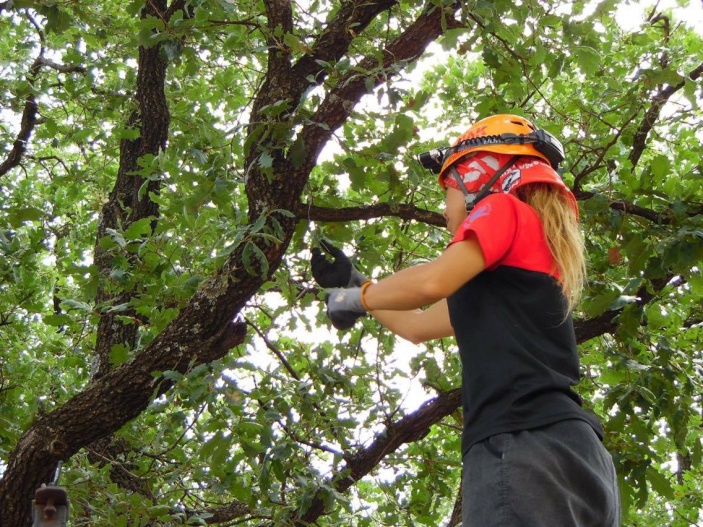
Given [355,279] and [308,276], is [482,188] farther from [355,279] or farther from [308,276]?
[308,276]

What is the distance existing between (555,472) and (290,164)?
7.19 ft

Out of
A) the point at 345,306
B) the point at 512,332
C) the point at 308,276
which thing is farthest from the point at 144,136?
the point at 512,332

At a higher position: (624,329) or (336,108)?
(336,108)

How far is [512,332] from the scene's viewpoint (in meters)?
2.07

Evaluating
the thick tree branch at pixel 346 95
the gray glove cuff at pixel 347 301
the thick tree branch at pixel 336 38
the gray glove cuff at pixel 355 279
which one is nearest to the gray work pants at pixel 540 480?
the gray glove cuff at pixel 347 301

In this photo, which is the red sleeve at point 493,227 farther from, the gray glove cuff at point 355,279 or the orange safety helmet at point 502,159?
the gray glove cuff at point 355,279

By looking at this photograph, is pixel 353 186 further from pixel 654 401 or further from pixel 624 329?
pixel 654 401

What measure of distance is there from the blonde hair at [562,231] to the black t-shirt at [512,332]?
29 mm

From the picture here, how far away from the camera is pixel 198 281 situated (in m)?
3.89

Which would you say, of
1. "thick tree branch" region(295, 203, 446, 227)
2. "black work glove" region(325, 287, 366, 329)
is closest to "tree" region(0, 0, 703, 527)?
"thick tree branch" region(295, 203, 446, 227)

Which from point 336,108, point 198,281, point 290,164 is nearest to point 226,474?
point 198,281

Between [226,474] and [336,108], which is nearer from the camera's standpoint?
[226,474]

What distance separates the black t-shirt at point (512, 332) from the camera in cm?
201

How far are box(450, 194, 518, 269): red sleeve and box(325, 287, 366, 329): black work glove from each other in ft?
1.32
